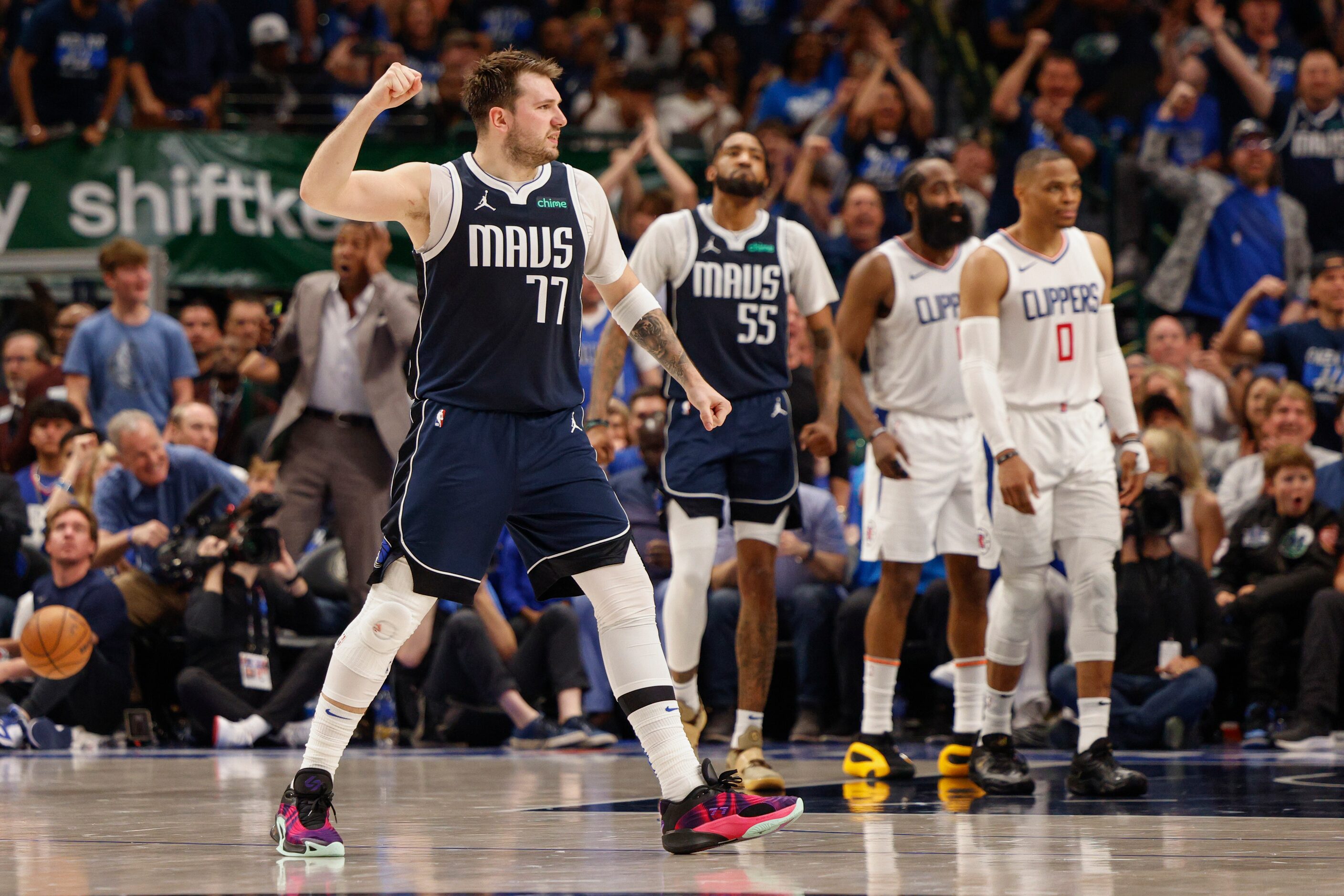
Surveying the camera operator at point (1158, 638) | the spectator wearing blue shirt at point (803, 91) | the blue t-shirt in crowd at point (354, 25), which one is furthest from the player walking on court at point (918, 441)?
the blue t-shirt in crowd at point (354, 25)

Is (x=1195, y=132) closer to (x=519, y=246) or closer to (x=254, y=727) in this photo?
(x=254, y=727)

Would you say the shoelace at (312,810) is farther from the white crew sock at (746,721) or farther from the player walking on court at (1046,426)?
the player walking on court at (1046,426)

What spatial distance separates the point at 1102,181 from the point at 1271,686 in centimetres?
525

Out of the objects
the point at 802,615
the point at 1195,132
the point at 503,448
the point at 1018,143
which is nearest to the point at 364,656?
the point at 503,448

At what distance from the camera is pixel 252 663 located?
9305mm

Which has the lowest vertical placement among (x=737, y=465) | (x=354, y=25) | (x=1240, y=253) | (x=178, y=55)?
(x=737, y=465)

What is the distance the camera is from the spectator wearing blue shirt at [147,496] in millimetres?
9773

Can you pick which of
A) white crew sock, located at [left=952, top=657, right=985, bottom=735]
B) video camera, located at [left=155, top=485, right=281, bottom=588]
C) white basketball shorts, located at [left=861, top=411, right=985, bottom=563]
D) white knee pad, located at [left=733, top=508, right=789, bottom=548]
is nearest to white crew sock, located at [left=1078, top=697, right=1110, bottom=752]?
white crew sock, located at [left=952, top=657, right=985, bottom=735]

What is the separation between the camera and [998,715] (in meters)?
6.70

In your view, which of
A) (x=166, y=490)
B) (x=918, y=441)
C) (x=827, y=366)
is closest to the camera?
(x=827, y=366)

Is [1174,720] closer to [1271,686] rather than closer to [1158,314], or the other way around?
[1271,686]

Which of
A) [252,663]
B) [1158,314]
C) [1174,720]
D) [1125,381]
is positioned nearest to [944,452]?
[1125,381]

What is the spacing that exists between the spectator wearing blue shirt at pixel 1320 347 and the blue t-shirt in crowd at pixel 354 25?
8322mm

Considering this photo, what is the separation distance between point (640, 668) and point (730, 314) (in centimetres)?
235
